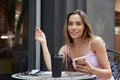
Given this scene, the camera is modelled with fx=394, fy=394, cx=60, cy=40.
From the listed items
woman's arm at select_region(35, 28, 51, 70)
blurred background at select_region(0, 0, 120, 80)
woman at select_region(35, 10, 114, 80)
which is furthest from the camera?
blurred background at select_region(0, 0, 120, 80)

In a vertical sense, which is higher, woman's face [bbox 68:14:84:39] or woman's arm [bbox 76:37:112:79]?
woman's face [bbox 68:14:84:39]

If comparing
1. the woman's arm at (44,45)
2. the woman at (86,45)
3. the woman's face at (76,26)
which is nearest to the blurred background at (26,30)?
the woman's arm at (44,45)

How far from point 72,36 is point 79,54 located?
0.24 meters

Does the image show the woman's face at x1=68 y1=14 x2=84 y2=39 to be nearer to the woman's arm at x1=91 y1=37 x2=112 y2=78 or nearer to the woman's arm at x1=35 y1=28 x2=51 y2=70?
the woman's arm at x1=91 y1=37 x2=112 y2=78

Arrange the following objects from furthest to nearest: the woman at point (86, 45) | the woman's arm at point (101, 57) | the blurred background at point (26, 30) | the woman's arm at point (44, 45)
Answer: the blurred background at point (26, 30) < the woman's arm at point (44, 45) < the woman at point (86, 45) < the woman's arm at point (101, 57)

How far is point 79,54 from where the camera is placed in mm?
4859

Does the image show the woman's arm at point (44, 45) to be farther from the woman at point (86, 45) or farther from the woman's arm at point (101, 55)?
the woman's arm at point (101, 55)

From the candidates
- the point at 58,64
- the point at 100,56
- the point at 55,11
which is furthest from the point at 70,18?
the point at 55,11

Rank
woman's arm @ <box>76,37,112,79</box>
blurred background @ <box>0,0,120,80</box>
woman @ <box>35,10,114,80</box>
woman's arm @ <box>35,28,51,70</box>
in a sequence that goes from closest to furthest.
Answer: woman's arm @ <box>76,37,112,79</box> → woman @ <box>35,10,114,80</box> → woman's arm @ <box>35,28,51,70</box> → blurred background @ <box>0,0,120,80</box>

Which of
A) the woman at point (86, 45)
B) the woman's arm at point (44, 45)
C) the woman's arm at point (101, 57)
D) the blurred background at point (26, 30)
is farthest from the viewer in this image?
the blurred background at point (26, 30)

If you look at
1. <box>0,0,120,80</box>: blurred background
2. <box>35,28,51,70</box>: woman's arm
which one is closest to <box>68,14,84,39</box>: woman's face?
<box>35,28,51,70</box>: woman's arm

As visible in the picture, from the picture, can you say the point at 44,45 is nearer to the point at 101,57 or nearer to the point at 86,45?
the point at 86,45

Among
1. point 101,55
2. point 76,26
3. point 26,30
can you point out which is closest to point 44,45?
point 76,26

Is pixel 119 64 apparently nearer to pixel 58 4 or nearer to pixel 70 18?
pixel 58 4
